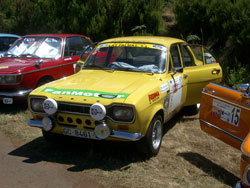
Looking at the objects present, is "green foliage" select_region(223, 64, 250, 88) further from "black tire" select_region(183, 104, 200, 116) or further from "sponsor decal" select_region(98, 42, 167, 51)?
"sponsor decal" select_region(98, 42, 167, 51)

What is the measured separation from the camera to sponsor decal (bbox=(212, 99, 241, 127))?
3.56 metres

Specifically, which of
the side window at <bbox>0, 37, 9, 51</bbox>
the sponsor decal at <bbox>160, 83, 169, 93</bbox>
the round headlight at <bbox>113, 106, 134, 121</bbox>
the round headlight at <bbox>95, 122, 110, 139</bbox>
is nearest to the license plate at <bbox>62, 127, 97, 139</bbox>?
the round headlight at <bbox>95, 122, 110, 139</bbox>

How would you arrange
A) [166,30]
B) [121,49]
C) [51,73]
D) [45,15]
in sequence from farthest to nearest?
1. [45,15]
2. [166,30]
3. [51,73]
4. [121,49]

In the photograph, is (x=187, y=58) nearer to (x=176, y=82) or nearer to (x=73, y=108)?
(x=176, y=82)

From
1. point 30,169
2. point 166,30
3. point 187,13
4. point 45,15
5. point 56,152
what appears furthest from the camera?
point 45,15

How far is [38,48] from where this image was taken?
7.11 metres

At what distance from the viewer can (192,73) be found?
5.47 metres

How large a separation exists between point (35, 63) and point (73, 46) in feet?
5.11

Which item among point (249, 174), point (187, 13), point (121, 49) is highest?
point (187, 13)

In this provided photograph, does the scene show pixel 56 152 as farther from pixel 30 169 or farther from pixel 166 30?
pixel 166 30

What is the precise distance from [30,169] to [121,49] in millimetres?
2452

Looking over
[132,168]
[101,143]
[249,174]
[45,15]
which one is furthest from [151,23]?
[249,174]

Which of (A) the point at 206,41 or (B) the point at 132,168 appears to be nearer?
(B) the point at 132,168

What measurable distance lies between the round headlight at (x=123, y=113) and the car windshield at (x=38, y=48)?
12.5ft
